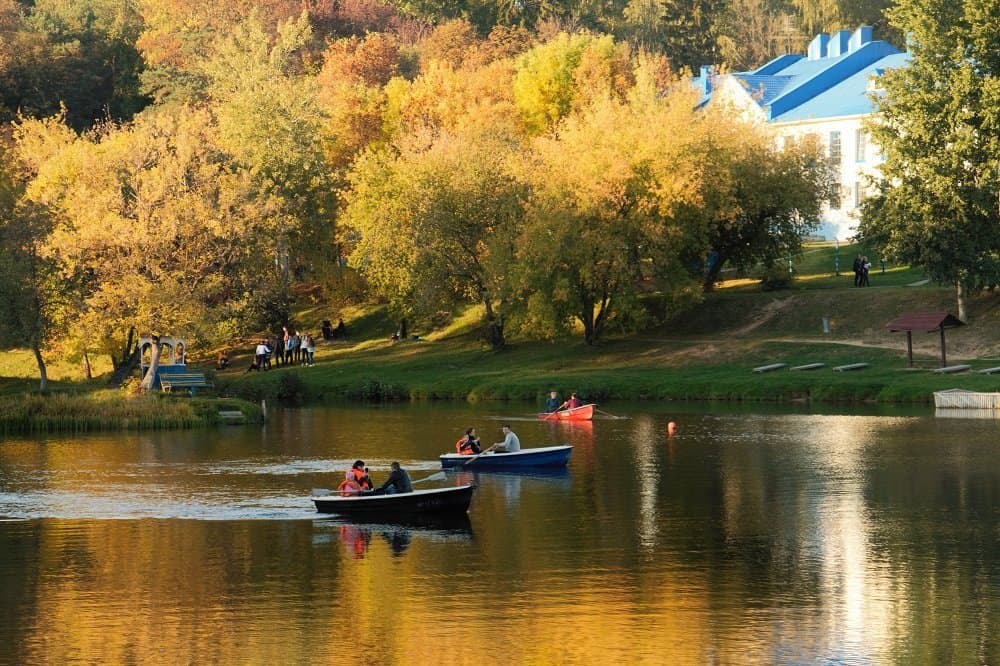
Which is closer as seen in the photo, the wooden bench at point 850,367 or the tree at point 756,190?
the wooden bench at point 850,367

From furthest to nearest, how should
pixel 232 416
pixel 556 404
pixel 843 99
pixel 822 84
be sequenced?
pixel 822 84
pixel 843 99
pixel 232 416
pixel 556 404

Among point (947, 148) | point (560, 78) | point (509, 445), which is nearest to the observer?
point (509, 445)

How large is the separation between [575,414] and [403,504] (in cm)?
2476

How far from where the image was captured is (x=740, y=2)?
16012cm

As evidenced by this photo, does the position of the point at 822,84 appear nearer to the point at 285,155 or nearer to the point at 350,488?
the point at 285,155

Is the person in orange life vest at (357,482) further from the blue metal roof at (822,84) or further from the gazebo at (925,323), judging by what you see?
the blue metal roof at (822,84)

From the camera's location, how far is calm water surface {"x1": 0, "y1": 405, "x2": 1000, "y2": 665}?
26906 mm

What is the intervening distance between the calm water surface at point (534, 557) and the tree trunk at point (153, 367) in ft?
49.9

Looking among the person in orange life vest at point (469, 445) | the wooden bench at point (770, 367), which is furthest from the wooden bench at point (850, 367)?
the person in orange life vest at point (469, 445)

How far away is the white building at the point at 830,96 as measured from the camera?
338 ft

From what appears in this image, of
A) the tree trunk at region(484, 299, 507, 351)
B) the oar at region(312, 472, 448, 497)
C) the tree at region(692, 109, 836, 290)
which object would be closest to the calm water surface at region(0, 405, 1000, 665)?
the oar at region(312, 472, 448, 497)

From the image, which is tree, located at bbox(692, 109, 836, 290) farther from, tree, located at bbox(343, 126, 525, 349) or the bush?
tree, located at bbox(343, 126, 525, 349)

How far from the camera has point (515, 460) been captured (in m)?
49.4

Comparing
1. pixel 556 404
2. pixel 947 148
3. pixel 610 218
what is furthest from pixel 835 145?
pixel 556 404
